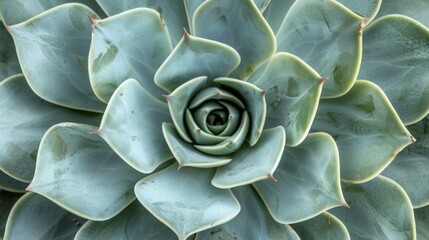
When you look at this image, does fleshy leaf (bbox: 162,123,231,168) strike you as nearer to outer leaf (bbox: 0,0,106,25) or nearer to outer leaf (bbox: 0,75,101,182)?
outer leaf (bbox: 0,75,101,182)

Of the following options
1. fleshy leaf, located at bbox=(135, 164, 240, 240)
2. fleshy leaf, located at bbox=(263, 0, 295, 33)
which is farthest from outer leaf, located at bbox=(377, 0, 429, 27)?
fleshy leaf, located at bbox=(135, 164, 240, 240)

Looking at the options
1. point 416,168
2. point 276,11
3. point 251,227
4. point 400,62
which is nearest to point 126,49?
point 276,11

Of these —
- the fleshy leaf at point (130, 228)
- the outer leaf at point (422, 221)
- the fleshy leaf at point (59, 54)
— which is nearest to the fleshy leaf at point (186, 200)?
the fleshy leaf at point (130, 228)

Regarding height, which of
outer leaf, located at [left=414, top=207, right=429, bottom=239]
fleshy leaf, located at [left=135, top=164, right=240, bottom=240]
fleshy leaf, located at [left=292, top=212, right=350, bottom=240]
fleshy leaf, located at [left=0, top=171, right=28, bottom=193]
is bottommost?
outer leaf, located at [left=414, top=207, right=429, bottom=239]

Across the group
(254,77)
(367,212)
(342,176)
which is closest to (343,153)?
(342,176)

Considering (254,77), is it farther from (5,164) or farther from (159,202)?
(5,164)

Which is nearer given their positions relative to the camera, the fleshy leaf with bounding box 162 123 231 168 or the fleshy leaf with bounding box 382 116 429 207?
the fleshy leaf with bounding box 162 123 231 168
